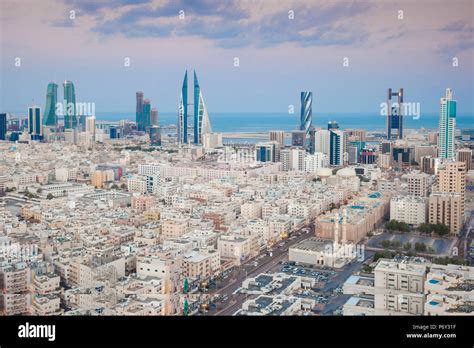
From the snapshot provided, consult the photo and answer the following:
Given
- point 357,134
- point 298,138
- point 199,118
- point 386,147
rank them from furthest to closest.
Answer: point 199,118, point 298,138, point 357,134, point 386,147

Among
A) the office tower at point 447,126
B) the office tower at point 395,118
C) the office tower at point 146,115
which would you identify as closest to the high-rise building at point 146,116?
the office tower at point 146,115

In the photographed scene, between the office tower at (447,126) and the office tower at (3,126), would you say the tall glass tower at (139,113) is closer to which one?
the office tower at (3,126)

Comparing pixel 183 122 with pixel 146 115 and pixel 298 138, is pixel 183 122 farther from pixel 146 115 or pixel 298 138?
pixel 298 138

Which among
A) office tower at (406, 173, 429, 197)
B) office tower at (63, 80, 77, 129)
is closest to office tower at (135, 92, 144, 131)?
office tower at (63, 80, 77, 129)

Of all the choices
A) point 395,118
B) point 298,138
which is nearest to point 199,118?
point 298,138

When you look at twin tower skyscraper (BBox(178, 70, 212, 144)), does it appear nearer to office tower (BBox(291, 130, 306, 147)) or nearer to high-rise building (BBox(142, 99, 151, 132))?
high-rise building (BBox(142, 99, 151, 132))

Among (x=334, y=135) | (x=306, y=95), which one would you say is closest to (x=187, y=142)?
(x=334, y=135)
